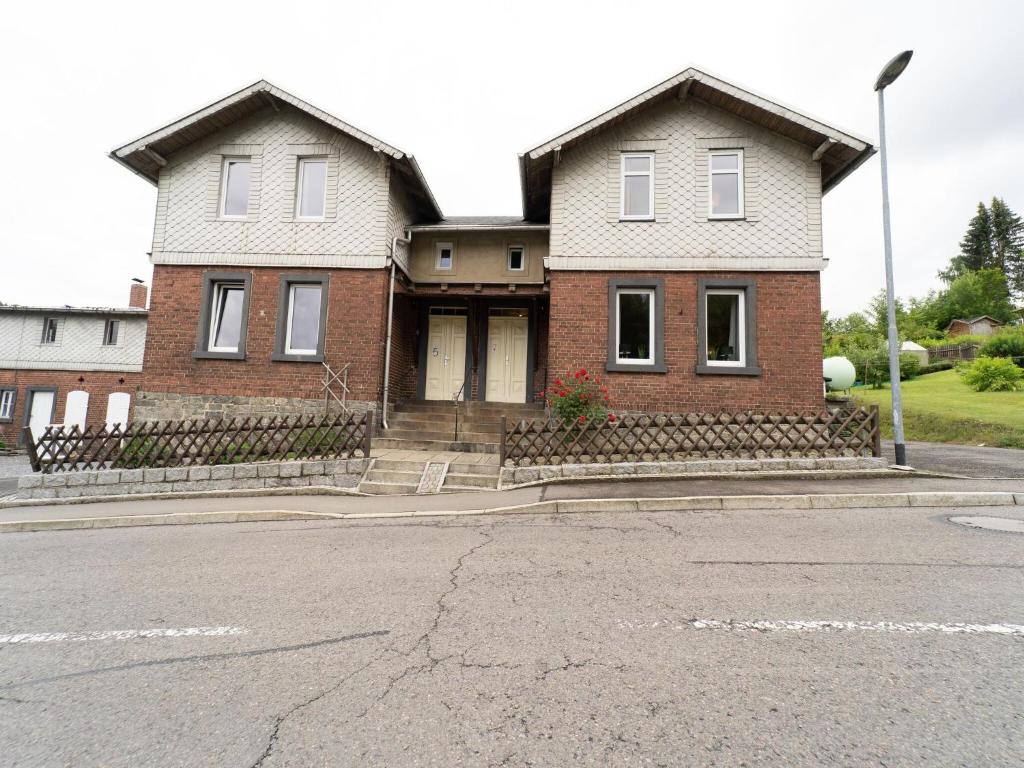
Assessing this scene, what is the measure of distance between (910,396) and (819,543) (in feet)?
70.2

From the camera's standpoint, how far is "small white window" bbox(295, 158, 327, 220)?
12539 millimetres

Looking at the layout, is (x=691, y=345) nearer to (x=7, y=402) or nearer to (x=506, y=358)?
(x=506, y=358)

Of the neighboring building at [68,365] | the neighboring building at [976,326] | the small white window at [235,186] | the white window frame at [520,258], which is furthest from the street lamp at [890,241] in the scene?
the neighboring building at [976,326]

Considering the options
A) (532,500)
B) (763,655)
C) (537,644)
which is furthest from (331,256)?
(763,655)

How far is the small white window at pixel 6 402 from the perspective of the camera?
77.3ft

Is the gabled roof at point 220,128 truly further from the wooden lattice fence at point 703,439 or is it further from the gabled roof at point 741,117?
the wooden lattice fence at point 703,439

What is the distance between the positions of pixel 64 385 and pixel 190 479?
21.8 m

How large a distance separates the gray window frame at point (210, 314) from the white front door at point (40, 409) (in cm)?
1883

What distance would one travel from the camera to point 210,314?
12.3 metres

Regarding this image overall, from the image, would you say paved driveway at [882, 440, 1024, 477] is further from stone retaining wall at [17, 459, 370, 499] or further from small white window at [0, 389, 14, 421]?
small white window at [0, 389, 14, 421]

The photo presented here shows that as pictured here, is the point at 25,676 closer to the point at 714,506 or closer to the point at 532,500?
the point at 532,500

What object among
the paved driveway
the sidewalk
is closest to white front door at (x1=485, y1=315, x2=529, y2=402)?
the sidewalk

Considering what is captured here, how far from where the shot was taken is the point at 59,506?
8633 millimetres

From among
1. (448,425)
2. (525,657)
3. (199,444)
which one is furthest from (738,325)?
(199,444)
